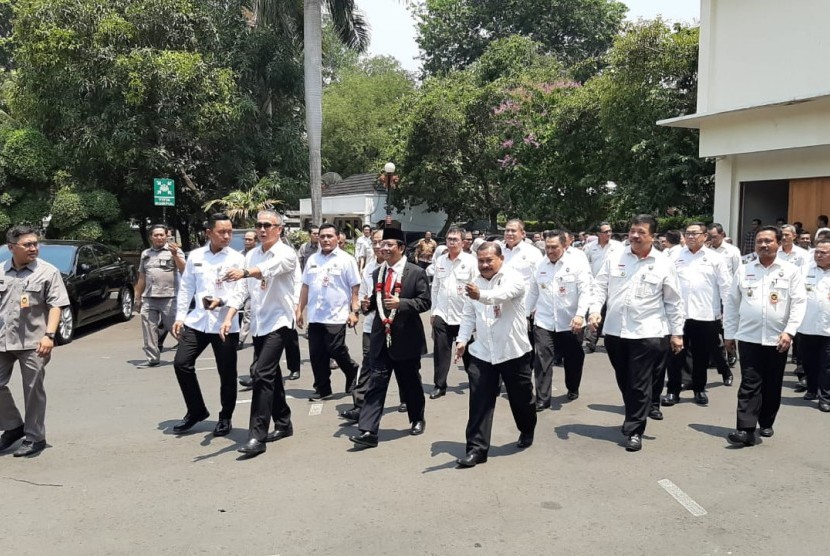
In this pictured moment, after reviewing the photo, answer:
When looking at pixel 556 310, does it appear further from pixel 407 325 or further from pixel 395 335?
pixel 395 335

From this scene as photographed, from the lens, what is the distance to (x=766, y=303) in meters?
6.39

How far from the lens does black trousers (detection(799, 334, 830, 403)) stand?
7516 mm

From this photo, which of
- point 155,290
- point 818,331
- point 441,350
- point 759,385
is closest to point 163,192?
point 155,290

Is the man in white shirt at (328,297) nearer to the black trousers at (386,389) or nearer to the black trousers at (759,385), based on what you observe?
the black trousers at (386,389)

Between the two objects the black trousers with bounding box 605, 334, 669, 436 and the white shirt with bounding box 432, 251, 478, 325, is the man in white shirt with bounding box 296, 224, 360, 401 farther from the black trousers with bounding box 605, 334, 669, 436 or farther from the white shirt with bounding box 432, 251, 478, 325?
the black trousers with bounding box 605, 334, 669, 436

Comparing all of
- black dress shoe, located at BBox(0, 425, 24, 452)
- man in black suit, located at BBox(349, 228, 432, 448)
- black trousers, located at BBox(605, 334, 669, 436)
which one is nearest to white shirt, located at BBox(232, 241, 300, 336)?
man in black suit, located at BBox(349, 228, 432, 448)

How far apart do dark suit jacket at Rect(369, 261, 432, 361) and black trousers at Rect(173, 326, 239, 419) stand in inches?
51.6

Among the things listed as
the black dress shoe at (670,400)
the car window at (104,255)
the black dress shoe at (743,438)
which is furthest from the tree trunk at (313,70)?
the black dress shoe at (743,438)

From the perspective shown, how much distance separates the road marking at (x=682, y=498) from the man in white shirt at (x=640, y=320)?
0.80 meters

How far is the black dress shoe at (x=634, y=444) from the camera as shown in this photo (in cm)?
607

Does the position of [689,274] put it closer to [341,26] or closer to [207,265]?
[207,265]

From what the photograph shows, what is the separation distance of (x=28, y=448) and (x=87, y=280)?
7.16 m

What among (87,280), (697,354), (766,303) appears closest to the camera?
(766,303)

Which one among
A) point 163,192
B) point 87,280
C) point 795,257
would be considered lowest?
point 87,280
